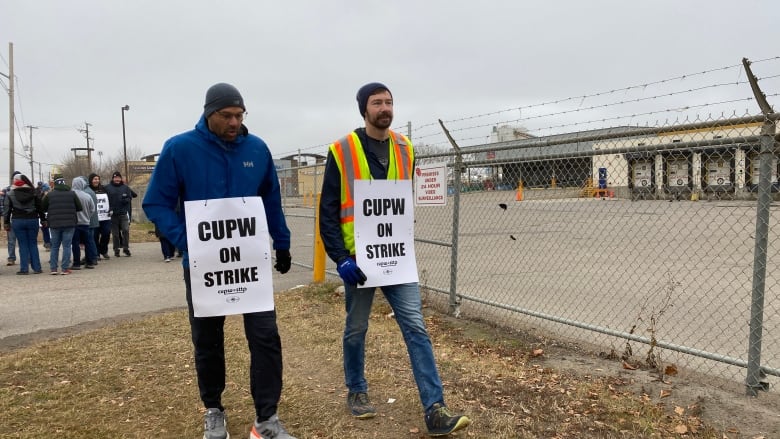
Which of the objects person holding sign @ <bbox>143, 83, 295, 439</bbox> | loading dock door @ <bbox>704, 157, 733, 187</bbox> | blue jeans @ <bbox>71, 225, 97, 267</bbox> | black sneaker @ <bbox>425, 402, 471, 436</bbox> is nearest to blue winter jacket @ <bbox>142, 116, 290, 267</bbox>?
person holding sign @ <bbox>143, 83, 295, 439</bbox>

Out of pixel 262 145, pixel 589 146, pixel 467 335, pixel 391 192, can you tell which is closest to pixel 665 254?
pixel 589 146

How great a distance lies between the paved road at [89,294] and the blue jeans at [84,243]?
1.17 feet

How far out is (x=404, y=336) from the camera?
3371mm

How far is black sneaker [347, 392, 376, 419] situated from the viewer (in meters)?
3.54

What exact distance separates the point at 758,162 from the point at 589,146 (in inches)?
76.1

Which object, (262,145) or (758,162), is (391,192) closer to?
(262,145)

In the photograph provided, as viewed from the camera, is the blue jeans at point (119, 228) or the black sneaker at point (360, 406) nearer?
the black sneaker at point (360, 406)

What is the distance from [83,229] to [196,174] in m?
9.57

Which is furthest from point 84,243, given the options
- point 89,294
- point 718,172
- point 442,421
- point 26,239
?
point 718,172

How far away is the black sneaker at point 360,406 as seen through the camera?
3541 millimetres

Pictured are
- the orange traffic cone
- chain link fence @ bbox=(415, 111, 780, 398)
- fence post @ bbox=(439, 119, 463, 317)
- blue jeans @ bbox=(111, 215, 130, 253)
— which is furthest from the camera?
blue jeans @ bbox=(111, 215, 130, 253)

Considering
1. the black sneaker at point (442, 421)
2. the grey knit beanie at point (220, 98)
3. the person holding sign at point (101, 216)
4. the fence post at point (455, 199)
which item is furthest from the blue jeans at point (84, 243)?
the black sneaker at point (442, 421)

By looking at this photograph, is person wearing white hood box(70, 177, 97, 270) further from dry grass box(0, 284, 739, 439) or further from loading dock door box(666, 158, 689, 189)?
loading dock door box(666, 158, 689, 189)

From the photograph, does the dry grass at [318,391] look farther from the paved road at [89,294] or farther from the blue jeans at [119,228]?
the blue jeans at [119,228]
